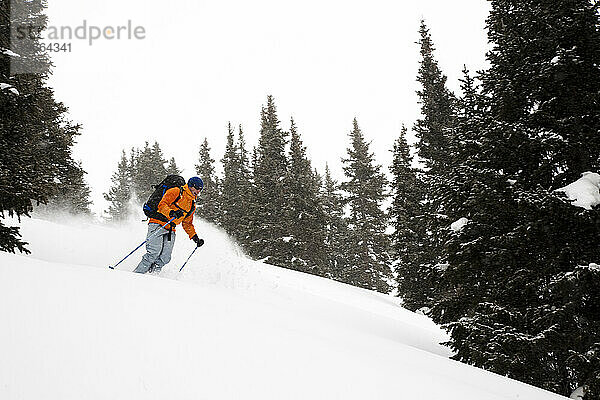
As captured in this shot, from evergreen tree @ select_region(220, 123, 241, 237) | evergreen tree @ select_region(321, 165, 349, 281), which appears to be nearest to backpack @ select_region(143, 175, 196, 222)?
evergreen tree @ select_region(220, 123, 241, 237)

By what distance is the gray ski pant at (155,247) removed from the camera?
9.16 metres

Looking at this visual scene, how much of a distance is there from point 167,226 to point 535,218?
24.5ft

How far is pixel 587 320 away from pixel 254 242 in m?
25.8

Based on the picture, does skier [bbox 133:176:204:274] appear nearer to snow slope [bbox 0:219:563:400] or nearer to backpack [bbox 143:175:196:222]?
backpack [bbox 143:175:196:222]

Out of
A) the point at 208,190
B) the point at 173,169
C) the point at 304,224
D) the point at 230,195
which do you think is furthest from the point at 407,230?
the point at 173,169

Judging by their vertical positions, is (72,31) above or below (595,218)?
above

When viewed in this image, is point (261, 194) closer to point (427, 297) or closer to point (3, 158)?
point (427, 297)

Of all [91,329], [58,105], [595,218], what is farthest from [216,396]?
[58,105]

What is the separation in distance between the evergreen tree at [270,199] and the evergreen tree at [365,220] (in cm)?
864

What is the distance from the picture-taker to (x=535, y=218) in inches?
305

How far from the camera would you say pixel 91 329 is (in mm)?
4141

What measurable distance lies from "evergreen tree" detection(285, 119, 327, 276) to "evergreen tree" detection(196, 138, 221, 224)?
10993 mm

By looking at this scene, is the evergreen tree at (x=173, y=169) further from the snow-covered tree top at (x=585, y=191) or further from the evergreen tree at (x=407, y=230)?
the snow-covered tree top at (x=585, y=191)

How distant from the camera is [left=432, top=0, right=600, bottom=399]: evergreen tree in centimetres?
744
